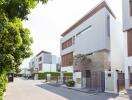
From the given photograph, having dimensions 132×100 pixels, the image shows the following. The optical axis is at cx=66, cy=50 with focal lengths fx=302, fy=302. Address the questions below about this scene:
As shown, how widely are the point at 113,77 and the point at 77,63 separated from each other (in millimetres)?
14529

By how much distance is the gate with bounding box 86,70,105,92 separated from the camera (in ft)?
105

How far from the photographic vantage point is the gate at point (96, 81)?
105 feet

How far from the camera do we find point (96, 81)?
3481cm

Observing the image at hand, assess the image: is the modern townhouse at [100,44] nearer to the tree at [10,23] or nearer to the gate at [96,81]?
the gate at [96,81]

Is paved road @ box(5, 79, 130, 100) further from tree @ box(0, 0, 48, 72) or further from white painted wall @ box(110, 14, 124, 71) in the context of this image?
tree @ box(0, 0, 48, 72)

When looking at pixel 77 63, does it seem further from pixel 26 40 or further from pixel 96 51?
pixel 26 40

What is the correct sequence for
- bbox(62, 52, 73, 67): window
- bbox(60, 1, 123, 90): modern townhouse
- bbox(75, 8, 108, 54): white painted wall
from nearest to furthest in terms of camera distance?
bbox(60, 1, 123, 90): modern townhouse
bbox(75, 8, 108, 54): white painted wall
bbox(62, 52, 73, 67): window

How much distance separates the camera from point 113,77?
98.5 feet

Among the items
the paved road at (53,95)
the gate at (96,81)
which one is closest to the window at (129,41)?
the gate at (96,81)

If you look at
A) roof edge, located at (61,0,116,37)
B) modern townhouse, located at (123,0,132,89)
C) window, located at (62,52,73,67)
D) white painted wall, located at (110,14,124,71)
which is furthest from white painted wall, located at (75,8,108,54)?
window, located at (62,52,73,67)

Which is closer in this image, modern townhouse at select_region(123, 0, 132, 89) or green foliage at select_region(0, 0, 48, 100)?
green foliage at select_region(0, 0, 48, 100)

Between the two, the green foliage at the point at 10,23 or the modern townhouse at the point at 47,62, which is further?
the modern townhouse at the point at 47,62

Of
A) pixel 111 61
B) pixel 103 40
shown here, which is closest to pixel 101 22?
pixel 103 40

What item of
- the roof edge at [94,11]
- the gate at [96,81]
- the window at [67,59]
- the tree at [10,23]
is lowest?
the gate at [96,81]
